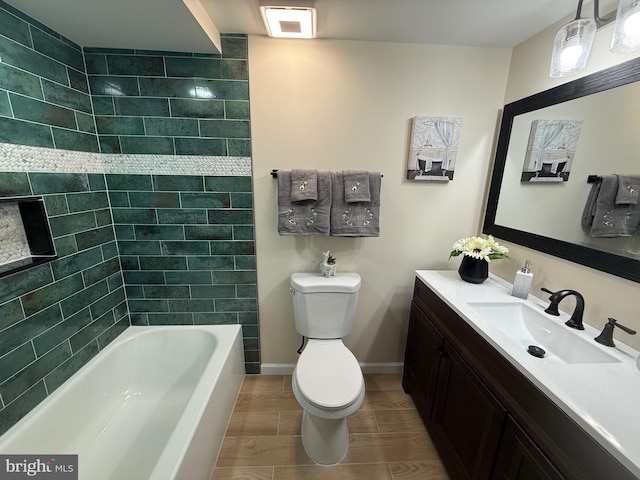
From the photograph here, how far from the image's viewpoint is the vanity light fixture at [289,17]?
1173 mm

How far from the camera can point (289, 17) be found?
124 cm

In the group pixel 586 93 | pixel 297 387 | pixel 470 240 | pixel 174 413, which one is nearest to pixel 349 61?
pixel 586 93

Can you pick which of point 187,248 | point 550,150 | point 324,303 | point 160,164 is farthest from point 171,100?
point 550,150

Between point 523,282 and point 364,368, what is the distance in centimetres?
124

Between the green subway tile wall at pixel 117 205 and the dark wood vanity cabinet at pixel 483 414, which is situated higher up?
the green subway tile wall at pixel 117 205

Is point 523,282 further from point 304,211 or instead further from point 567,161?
point 304,211

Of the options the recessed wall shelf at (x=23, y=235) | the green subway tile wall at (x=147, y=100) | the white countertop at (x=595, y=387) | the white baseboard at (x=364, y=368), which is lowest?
the white baseboard at (x=364, y=368)

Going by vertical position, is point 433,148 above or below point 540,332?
above

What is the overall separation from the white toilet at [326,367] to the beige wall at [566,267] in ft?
3.17

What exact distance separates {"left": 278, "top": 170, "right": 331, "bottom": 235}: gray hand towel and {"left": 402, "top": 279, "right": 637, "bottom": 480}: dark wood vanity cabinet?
2.47 ft

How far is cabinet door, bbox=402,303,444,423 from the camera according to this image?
1.43 metres

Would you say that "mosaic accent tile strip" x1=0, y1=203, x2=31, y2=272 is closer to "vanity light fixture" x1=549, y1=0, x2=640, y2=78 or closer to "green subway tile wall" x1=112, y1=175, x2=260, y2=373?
"green subway tile wall" x1=112, y1=175, x2=260, y2=373

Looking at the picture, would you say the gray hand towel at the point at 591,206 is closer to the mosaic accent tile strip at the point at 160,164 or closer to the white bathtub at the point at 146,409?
the mosaic accent tile strip at the point at 160,164

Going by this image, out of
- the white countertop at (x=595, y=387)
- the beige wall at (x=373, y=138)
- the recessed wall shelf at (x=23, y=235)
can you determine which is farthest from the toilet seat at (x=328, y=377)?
the recessed wall shelf at (x=23, y=235)
